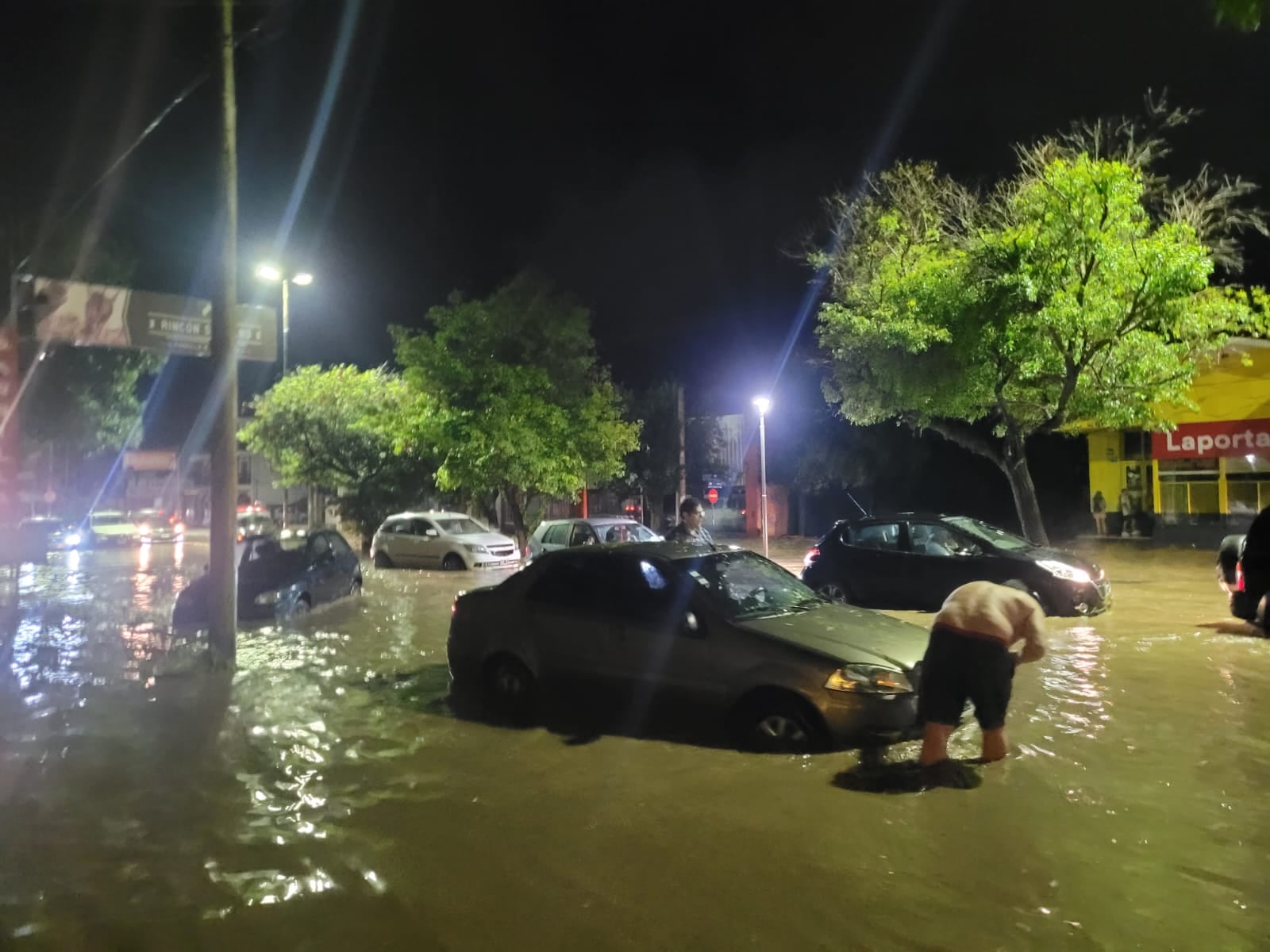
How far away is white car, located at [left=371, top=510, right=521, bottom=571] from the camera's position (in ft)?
72.1

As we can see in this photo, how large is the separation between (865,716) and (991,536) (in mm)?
7462

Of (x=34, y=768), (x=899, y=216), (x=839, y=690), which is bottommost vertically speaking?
(x=34, y=768)

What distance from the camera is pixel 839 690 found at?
633 centimetres

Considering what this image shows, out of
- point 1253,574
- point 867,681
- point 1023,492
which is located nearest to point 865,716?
point 867,681

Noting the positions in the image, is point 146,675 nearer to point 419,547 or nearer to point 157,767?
point 157,767

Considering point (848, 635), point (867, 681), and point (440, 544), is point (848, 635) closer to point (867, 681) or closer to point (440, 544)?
point (867, 681)

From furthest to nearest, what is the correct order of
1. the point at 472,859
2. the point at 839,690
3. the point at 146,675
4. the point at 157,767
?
1. the point at 146,675
2. the point at 157,767
3. the point at 839,690
4. the point at 472,859

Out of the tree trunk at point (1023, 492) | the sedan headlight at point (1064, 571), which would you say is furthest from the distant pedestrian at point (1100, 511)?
the sedan headlight at point (1064, 571)

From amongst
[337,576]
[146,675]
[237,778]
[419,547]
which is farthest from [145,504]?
[237,778]

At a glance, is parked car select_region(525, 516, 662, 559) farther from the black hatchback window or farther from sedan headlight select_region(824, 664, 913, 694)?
sedan headlight select_region(824, 664, 913, 694)

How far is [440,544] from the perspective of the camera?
874 inches

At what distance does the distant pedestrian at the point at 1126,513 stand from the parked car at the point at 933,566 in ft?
48.8

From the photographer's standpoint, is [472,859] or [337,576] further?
[337,576]

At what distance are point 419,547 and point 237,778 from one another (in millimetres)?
16091
